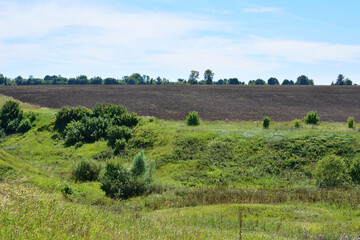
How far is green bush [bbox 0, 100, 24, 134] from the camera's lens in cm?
5250

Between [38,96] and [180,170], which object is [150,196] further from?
[38,96]

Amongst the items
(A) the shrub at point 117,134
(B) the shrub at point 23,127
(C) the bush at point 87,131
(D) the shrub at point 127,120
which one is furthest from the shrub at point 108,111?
(B) the shrub at point 23,127

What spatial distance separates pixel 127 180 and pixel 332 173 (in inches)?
627

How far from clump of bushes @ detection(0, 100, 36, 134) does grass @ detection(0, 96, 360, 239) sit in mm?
2893

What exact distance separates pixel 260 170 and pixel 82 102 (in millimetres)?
58080

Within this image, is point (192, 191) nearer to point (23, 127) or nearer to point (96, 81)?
point (23, 127)

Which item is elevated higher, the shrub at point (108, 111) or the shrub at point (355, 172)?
the shrub at point (108, 111)

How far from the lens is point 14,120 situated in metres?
53.5

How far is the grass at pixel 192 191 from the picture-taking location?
7605 mm

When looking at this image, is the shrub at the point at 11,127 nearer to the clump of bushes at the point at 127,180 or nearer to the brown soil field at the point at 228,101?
the brown soil field at the point at 228,101

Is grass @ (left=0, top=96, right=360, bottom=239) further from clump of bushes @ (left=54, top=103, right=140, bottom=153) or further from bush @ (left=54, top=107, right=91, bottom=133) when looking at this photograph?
bush @ (left=54, top=107, right=91, bottom=133)

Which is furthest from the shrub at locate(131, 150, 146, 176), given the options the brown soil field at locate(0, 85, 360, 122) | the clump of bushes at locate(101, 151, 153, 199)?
the brown soil field at locate(0, 85, 360, 122)

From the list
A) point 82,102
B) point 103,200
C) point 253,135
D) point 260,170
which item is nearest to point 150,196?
point 103,200

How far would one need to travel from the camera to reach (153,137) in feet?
133
